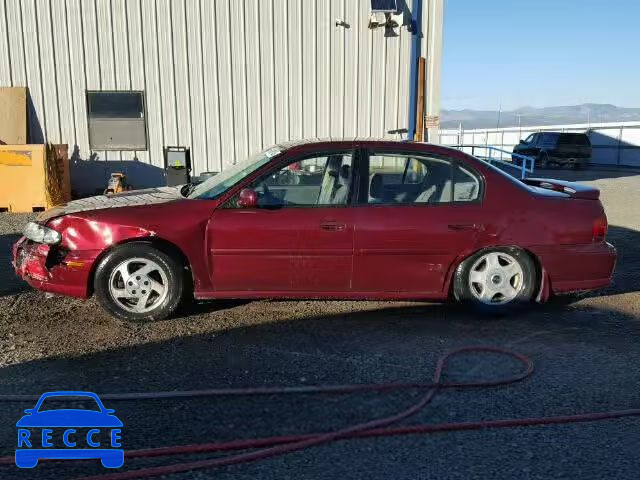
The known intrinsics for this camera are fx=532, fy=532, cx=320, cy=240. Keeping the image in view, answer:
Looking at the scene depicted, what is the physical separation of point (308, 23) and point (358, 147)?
769 cm

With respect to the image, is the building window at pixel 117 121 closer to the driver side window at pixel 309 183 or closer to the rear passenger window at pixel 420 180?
the driver side window at pixel 309 183

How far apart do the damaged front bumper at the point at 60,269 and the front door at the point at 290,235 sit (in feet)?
3.23

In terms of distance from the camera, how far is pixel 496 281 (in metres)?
4.50

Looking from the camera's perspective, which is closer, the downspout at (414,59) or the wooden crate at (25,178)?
the wooden crate at (25,178)

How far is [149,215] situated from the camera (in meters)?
4.14

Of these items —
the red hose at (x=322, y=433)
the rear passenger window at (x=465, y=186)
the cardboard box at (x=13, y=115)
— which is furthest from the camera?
the cardboard box at (x=13, y=115)

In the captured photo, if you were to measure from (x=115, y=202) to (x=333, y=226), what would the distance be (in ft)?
5.99

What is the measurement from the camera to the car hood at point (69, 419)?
8.75 feet

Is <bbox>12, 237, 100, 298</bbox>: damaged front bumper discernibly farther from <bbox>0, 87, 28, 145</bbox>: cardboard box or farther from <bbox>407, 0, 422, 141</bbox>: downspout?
<bbox>407, 0, 422, 141</bbox>: downspout

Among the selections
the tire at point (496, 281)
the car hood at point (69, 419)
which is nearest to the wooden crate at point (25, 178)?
the car hood at point (69, 419)

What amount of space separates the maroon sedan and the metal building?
22.8 feet

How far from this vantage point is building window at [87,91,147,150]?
35.6 feet

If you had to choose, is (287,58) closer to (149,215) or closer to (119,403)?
(149,215)

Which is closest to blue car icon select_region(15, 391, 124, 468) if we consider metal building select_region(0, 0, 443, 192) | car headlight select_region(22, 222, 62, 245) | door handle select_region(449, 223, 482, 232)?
car headlight select_region(22, 222, 62, 245)
